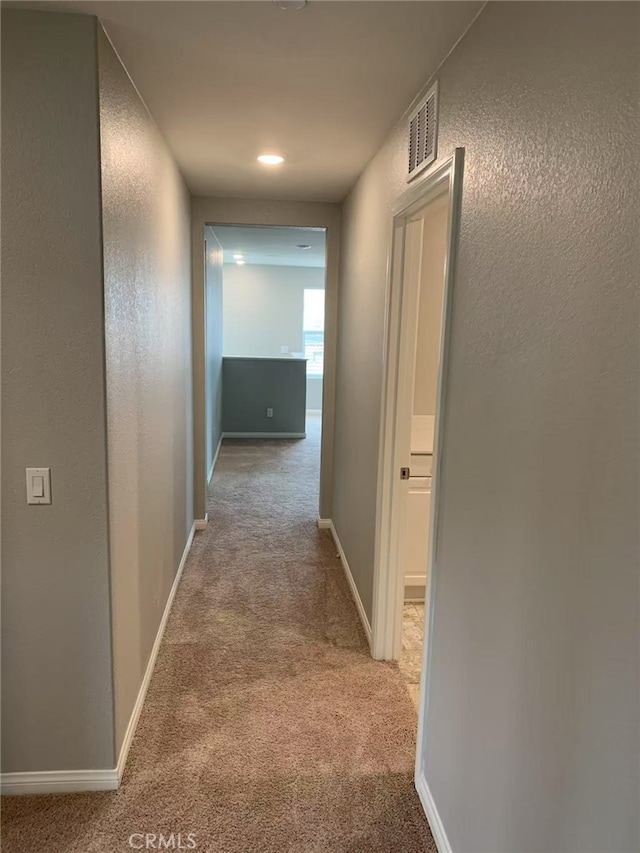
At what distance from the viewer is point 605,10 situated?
0.97 metres

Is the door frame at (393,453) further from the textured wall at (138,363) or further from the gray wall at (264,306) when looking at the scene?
the gray wall at (264,306)

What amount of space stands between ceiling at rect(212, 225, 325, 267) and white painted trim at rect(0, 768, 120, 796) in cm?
373

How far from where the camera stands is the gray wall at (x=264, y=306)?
923 cm

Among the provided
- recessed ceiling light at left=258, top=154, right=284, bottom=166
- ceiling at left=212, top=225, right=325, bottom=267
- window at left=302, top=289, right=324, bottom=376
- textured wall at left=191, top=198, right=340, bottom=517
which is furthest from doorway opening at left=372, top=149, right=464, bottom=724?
window at left=302, top=289, right=324, bottom=376

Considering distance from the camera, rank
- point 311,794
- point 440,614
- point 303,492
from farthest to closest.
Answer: point 303,492 → point 311,794 → point 440,614

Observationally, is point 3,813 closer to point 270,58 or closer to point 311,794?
point 311,794

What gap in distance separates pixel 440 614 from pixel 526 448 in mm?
787

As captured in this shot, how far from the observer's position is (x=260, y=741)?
87.6 inches

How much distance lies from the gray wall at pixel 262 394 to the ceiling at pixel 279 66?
5.02m

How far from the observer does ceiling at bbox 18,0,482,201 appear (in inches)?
61.3

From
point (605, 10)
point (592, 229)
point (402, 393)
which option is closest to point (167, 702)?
point (402, 393)

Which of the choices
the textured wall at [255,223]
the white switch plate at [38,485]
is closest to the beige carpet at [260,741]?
the white switch plate at [38,485]

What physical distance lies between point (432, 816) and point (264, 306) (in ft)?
26.9

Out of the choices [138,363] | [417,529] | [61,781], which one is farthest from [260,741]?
[138,363]
